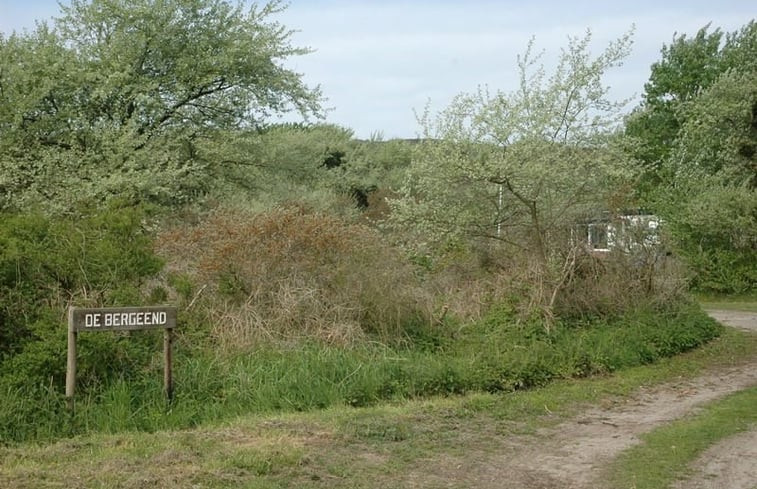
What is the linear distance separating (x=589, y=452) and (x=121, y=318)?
5243 millimetres

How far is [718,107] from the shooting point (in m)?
29.6

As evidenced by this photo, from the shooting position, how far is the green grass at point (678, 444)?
7.48 meters

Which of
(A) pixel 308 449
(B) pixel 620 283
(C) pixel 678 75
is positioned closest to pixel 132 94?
(B) pixel 620 283

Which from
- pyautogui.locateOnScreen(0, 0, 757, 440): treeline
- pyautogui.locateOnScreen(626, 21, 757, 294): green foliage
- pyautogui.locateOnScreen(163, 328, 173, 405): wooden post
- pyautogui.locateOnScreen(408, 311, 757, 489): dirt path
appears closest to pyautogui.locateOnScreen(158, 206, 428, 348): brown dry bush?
pyautogui.locateOnScreen(0, 0, 757, 440): treeline

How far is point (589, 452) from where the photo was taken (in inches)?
332

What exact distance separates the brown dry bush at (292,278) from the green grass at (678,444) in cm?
457

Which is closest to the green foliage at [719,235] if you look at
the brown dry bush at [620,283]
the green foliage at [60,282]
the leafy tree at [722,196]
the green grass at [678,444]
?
the leafy tree at [722,196]

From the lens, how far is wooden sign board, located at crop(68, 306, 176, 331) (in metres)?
9.51

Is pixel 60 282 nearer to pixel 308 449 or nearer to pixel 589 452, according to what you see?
pixel 308 449

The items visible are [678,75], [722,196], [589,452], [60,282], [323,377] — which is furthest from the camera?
[678,75]

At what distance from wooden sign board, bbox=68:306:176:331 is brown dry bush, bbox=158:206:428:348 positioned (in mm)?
1665

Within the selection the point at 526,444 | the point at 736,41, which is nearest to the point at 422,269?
the point at 526,444

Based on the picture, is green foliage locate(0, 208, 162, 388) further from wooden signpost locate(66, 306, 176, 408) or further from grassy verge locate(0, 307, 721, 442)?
wooden signpost locate(66, 306, 176, 408)

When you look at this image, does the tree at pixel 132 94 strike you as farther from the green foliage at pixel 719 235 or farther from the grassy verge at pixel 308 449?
the green foliage at pixel 719 235
